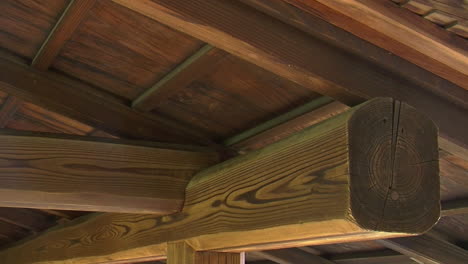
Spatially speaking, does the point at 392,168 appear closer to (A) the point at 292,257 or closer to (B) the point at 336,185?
(B) the point at 336,185

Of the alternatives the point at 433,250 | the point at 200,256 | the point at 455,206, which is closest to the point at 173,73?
the point at 200,256

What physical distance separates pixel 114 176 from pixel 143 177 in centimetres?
12

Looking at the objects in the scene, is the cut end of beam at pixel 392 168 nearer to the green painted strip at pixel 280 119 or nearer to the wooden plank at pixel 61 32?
the green painted strip at pixel 280 119

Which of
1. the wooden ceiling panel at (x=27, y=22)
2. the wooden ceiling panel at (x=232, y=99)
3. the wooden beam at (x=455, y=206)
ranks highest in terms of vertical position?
the wooden ceiling panel at (x=27, y=22)

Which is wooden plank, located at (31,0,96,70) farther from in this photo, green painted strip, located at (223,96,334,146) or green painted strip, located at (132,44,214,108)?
green painted strip, located at (223,96,334,146)

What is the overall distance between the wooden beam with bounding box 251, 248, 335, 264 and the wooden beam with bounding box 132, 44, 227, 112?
233 cm

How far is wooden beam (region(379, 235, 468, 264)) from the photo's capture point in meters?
3.60

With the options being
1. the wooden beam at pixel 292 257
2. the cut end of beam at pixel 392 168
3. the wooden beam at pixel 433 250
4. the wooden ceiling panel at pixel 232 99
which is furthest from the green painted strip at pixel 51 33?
the wooden beam at pixel 292 257

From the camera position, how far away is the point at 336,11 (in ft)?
5.33

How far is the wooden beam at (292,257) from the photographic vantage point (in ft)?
15.5

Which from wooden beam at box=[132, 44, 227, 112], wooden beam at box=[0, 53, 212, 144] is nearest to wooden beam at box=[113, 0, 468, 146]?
wooden beam at box=[132, 44, 227, 112]

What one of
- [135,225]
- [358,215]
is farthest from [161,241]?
[358,215]

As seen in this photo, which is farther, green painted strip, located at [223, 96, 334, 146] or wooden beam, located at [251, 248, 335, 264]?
wooden beam, located at [251, 248, 335, 264]

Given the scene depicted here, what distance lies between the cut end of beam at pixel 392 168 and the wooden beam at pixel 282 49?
7.2 inches
